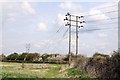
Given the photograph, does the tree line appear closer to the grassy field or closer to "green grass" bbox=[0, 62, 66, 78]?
the grassy field

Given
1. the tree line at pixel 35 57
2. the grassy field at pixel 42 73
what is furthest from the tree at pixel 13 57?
the grassy field at pixel 42 73

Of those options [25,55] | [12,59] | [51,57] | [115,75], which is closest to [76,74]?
[115,75]

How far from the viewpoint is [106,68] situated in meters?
24.4

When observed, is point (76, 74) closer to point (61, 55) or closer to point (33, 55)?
point (61, 55)

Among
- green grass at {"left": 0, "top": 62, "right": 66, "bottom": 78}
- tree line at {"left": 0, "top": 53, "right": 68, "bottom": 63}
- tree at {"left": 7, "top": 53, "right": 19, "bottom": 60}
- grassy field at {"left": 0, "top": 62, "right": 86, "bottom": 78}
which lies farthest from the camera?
tree at {"left": 7, "top": 53, "right": 19, "bottom": 60}

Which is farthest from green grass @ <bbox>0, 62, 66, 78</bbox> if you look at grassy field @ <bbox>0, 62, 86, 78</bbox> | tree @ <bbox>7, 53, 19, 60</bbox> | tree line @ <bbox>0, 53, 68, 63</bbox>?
tree @ <bbox>7, 53, 19, 60</bbox>

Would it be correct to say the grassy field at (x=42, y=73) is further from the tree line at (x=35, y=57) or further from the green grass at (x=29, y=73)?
the tree line at (x=35, y=57)

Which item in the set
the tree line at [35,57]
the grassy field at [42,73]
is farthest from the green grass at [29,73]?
the tree line at [35,57]

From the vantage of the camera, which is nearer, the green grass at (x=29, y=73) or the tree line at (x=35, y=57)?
A: the green grass at (x=29, y=73)

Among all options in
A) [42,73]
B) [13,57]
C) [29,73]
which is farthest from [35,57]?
[29,73]

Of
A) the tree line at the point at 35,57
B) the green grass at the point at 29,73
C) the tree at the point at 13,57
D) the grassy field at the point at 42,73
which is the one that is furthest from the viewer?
the tree at the point at 13,57

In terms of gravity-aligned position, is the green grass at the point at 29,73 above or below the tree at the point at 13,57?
below

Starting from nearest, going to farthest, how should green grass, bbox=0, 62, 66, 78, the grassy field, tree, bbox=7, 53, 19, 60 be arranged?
the grassy field
green grass, bbox=0, 62, 66, 78
tree, bbox=7, 53, 19, 60

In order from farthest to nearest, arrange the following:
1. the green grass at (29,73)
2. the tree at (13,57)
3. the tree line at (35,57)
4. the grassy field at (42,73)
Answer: the tree at (13,57) < the tree line at (35,57) < the green grass at (29,73) < the grassy field at (42,73)
